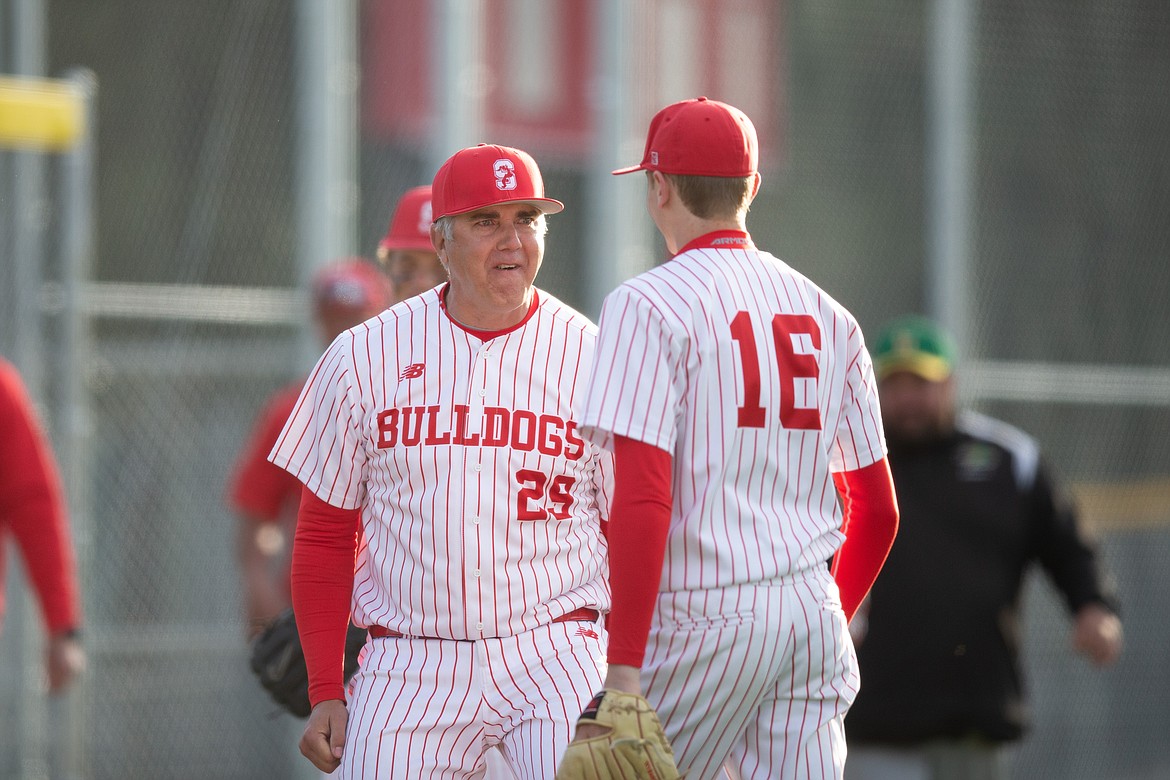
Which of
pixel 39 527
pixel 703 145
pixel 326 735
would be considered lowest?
pixel 326 735

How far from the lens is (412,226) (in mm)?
5125

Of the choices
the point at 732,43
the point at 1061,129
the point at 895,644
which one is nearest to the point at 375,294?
the point at 895,644

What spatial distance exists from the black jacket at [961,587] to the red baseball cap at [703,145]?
2.89 meters

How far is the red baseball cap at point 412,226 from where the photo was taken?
509 centimetres

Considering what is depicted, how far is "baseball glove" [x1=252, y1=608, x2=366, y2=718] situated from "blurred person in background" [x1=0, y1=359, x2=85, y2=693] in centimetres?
145

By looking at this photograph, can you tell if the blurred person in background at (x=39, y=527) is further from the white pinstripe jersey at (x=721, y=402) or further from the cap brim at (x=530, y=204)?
the white pinstripe jersey at (x=721, y=402)

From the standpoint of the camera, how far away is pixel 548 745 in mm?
3586

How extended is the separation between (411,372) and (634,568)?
0.83m

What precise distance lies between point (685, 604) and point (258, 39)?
5.54 m

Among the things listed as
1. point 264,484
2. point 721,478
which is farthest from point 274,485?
point 721,478

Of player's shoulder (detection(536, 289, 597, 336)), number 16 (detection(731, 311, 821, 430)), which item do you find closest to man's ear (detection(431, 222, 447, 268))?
player's shoulder (detection(536, 289, 597, 336))

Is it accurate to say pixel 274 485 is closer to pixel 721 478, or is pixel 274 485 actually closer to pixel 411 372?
pixel 411 372

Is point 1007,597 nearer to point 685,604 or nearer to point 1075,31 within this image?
point 685,604

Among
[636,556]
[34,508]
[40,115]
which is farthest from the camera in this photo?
[40,115]
